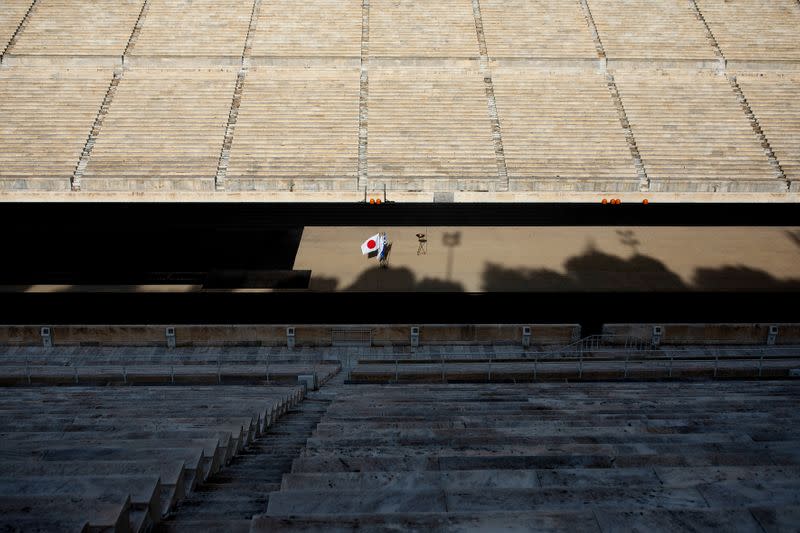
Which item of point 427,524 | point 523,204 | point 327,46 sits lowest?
point 523,204

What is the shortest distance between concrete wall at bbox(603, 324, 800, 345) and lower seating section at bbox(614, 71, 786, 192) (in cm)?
1057

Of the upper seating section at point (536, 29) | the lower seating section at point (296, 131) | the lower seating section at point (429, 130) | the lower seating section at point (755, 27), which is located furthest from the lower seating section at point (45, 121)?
the lower seating section at point (755, 27)

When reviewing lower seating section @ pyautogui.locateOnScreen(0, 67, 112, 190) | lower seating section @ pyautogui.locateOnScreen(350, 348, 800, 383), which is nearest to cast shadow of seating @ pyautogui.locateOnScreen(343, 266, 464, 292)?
lower seating section @ pyautogui.locateOnScreen(350, 348, 800, 383)

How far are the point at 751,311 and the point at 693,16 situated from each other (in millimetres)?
21003

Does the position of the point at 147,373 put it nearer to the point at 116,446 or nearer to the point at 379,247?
the point at 116,446

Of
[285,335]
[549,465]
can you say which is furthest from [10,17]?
[549,465]

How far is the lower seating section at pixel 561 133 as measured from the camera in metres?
25.5

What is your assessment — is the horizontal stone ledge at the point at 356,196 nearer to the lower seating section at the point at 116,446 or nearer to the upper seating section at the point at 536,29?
the upper seating section at the point at 536,29

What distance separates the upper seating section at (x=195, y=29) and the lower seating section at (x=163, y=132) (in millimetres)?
1247

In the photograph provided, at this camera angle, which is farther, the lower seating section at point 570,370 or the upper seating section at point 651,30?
the upper seating section at point 651,30

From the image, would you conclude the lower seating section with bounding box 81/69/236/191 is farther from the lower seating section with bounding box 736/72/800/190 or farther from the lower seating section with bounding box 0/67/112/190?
the lower seating section with bounding box 736/72/800/190

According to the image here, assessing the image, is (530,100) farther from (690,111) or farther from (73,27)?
(73,27)

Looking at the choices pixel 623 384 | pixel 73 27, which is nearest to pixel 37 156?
pixel 73 27

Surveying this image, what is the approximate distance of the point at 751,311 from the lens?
18.9 m
